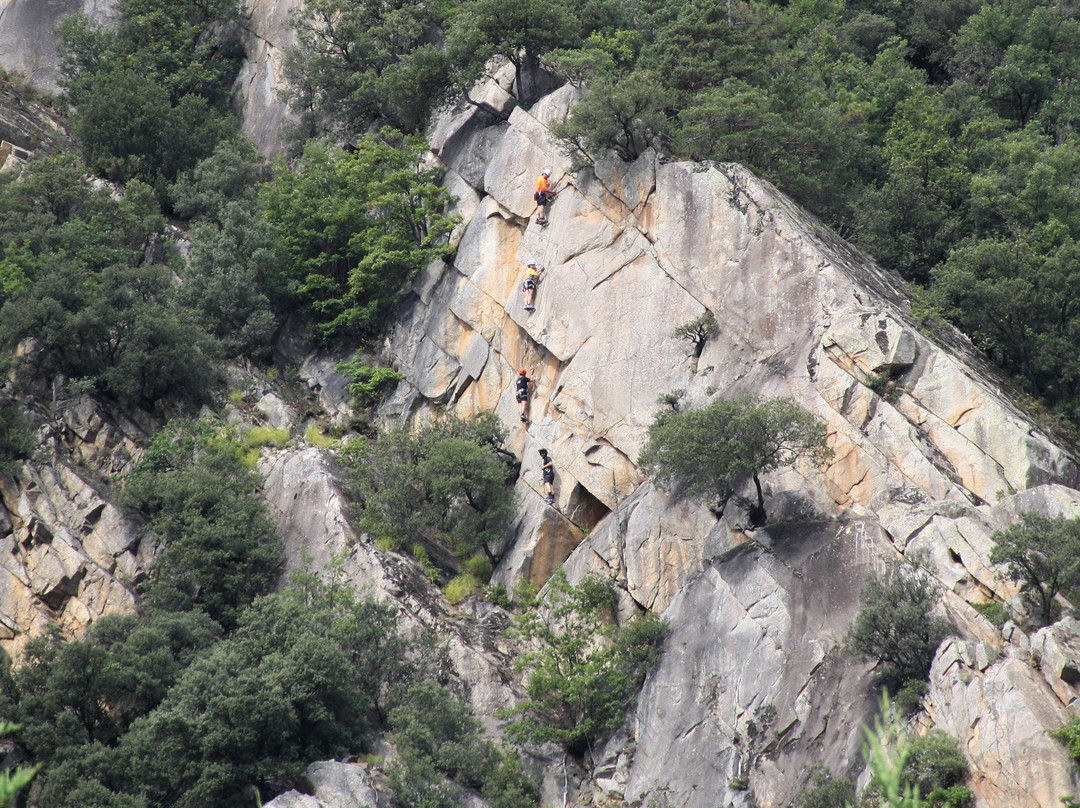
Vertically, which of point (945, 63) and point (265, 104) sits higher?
point (945, 63)

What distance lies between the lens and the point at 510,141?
139 feet

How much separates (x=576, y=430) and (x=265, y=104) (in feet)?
94.4

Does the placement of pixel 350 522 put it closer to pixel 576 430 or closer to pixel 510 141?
pixel 576 430

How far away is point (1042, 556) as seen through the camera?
2488cm

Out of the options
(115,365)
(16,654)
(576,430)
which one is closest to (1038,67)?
(576,430)

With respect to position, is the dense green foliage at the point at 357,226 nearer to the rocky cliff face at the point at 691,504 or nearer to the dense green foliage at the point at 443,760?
the rocky cliff face at the point at 691,504

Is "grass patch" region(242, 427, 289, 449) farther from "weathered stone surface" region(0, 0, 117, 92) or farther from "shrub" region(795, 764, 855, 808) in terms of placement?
"weathered stone surface" region(0, 0, 117, 92)

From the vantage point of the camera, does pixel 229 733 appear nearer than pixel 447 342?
Yes

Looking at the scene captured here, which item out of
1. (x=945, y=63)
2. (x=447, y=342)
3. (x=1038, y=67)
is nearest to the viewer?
(x=447, y=342)

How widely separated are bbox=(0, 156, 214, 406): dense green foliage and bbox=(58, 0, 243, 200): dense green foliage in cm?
644

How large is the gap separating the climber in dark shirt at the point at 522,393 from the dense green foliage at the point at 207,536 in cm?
937

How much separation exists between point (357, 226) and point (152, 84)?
48.4 feet

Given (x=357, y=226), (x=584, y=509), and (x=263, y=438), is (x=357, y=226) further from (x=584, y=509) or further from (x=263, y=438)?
(x=584, y=509)

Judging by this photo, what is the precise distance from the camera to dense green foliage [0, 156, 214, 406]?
38531mm
